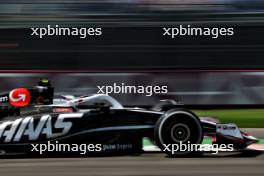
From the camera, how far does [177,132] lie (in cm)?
723

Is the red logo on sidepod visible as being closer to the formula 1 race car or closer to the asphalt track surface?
the formula 1 race car

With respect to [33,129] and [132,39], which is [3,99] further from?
[132,39]

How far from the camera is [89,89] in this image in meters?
14.5

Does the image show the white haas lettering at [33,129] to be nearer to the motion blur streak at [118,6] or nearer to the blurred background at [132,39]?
the blurred background at [132,39]

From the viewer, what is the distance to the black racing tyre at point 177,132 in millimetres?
7168

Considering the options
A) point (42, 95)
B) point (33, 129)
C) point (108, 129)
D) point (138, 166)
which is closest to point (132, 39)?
point (42, 95)

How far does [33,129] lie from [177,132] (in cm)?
173

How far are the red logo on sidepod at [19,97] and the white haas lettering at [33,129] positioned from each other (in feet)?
1.47

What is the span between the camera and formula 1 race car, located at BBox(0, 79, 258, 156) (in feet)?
23.4

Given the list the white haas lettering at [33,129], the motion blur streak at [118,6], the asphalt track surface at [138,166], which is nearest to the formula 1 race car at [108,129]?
the white haas lettering at [33,129]

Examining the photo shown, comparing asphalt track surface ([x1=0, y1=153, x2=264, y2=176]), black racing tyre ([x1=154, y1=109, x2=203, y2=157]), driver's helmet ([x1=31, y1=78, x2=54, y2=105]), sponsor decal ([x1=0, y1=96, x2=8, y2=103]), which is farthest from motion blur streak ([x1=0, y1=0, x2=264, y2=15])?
asphalt track surface ([x1=0, y1=153, x2=264, y2=176])

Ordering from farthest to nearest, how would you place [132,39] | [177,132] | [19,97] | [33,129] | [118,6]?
[118,6] < [132,39] < [19,97] < [177,132] < [33,129]

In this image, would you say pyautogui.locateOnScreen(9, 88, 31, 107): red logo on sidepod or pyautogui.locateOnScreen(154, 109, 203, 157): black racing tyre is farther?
pyautogui.locateOnScreen(9, 88, 31, 107): red logo on sidepod

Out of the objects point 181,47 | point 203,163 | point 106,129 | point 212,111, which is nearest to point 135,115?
point 106,129
